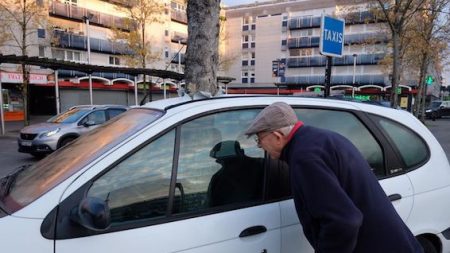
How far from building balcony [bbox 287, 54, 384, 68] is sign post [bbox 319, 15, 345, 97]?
164 feet

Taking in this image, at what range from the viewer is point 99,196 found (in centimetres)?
192

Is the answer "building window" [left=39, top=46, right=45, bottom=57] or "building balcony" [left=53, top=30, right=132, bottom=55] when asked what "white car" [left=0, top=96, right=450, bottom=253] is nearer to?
"building balcony" [left=53, top=30, right=132, bottom=55]

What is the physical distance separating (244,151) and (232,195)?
313 mm

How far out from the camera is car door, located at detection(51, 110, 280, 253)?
184 centimetres

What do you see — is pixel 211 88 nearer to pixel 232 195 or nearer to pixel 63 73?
pixel 232 195

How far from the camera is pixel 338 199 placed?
168 cm

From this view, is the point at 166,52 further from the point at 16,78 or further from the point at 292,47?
the point at 16,78

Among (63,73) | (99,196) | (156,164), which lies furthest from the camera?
(63,73)

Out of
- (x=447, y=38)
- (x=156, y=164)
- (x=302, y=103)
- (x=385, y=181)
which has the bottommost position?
(x=385, y=181)

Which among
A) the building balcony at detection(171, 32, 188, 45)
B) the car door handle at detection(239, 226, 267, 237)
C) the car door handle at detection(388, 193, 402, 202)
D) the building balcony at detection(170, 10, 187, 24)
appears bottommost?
the car door handle at detection(239, 226, 267, 237)

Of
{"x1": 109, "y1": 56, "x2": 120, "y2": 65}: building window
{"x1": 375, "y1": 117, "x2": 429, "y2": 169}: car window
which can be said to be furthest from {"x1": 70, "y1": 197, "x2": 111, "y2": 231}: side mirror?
{"x1": 109, "y1": 56, "x2": 120, "y2": 65}: building window

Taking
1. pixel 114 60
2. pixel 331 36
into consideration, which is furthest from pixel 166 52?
pixel 331 36

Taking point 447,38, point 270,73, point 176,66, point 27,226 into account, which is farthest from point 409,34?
point 270,73

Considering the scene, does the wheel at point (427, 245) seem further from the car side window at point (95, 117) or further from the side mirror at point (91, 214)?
the car side window at point (95, 117)
